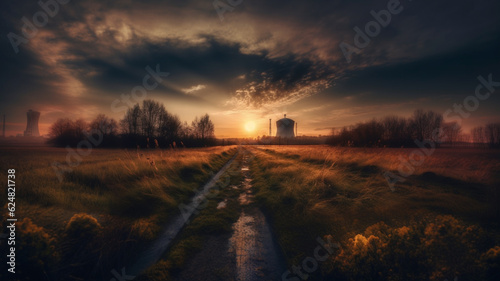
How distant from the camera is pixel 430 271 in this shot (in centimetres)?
219

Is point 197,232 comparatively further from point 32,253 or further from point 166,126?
point 166,126

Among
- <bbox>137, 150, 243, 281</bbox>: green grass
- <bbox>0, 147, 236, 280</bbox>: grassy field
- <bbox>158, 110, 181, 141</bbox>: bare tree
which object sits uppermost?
<bbox>158, 110, 181, 141</bbox>: bare tree

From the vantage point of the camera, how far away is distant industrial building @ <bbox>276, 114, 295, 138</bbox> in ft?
305

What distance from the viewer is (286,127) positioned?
3688 inches

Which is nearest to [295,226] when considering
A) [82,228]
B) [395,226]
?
[395,226]

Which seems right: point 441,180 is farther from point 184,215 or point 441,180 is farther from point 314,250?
point 184,215

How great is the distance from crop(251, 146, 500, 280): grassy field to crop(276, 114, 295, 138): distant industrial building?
84.8m

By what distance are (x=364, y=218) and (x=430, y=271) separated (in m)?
2.58

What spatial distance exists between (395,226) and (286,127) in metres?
92.0

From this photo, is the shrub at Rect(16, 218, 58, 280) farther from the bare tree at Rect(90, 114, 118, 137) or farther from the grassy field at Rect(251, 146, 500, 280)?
the bare tree at Rect(90, 114, 118, 137)

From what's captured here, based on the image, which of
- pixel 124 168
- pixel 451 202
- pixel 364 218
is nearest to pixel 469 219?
pixel 451 202

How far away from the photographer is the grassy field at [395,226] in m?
2.21

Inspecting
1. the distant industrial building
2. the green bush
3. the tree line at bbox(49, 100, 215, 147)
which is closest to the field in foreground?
the green bush

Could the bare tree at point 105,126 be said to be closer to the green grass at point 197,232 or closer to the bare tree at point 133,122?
the bare tree at point 133,122
